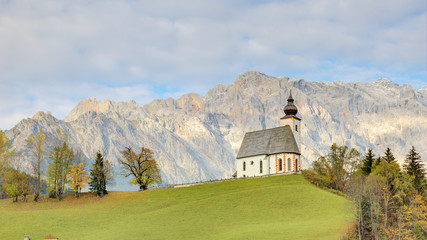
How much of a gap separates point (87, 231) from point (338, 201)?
132 feet

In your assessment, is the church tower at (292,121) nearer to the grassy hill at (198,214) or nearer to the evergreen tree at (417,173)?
the grassy hill at (198,214)

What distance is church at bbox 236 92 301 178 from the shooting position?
110625 mm

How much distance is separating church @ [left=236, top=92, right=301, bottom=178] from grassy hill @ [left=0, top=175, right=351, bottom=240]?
11.2m

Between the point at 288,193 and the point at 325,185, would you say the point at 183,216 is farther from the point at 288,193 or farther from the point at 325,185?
the point at 325,185

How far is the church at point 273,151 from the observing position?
110625 millimetres

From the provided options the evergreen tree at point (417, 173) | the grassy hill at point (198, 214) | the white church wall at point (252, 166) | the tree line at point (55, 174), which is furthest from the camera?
the white church wall at point (252, 166)

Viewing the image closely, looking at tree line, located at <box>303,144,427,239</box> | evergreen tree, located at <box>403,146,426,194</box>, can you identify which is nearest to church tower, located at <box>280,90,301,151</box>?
tree line, located at <box>303,144,427,239</box>

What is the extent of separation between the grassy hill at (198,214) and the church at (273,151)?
11180mm

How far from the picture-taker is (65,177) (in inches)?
4136

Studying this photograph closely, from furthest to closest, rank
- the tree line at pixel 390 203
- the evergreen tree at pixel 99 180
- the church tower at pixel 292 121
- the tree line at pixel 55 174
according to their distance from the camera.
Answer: the church tower at pixel 292 121, the evergreen tree at pixel 99 180, the tree line at pixel 55 174, the tree line at pixel 390 203

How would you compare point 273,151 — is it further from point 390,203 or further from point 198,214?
point 390,203

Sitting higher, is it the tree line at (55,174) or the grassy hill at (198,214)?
the tree line at (55,174)

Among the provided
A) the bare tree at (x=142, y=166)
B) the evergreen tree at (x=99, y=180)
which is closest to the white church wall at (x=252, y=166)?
the bare tree at (x=142, y=166)

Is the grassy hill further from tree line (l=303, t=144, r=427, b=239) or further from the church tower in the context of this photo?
the church tower
